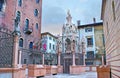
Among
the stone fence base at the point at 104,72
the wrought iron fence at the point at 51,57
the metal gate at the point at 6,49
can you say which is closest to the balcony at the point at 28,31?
the wrought iron fence at the point at 51,57

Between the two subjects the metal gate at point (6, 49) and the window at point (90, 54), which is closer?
the metal gate at point (6, 49)

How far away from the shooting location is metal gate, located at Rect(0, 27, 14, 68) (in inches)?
334

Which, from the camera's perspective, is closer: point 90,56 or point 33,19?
point 33,19

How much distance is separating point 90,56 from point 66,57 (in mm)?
11447

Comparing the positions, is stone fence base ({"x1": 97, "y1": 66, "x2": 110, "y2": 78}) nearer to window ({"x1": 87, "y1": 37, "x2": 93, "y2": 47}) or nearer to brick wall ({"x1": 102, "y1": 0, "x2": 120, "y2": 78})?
brick wall ({"x1": 102, "y1": 0, "x2": 120, "y2": 78})

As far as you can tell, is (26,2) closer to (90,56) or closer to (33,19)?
(33,19)

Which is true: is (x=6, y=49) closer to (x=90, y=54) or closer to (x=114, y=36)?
(x=114, y=36)

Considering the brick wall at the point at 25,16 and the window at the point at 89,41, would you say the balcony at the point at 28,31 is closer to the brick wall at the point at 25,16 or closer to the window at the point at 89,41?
the brick wall at the point at 25,16

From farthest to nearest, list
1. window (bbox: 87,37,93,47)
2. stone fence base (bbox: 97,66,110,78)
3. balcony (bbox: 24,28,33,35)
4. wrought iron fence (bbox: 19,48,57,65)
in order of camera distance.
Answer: window (bbox: 87,37,93,47) < balcony (bbox: 24,28,33,35) < wrought iron fence (bbox: 19,48,57,65) < stone fence base (bbox: 97,66,110,78)

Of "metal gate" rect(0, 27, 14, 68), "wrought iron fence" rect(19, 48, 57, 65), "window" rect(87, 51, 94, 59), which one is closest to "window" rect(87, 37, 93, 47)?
"window" rect(87, 51, 94, 59)

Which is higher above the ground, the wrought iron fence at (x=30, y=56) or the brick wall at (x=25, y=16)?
the brick wall at (x=25, y=16)

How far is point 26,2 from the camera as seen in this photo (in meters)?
26.4

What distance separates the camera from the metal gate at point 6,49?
334 inches


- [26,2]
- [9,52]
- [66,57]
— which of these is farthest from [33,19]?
[9,52]
